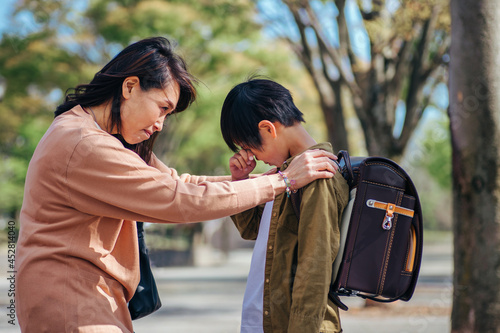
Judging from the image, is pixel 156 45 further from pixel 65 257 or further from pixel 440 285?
pixel 440 285

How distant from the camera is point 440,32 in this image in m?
9.96

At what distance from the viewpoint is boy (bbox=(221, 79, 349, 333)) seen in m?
2.04

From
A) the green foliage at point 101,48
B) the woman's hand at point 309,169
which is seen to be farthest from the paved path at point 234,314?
the woman's hand at point 309,169

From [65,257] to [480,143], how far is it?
10.8 ft

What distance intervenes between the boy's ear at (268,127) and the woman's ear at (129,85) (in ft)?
1.70

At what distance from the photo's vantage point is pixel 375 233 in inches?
85.5

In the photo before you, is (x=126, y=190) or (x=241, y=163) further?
(x=241, y=163)

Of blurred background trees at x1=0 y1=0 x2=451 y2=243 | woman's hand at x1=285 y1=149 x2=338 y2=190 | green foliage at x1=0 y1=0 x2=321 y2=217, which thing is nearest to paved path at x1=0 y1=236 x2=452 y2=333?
blurred background trees at x1=0 y1=0 x2=451 y2=243

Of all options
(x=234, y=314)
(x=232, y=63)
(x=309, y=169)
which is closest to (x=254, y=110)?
(x=309, y=169)

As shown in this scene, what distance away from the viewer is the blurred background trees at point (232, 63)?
903cm

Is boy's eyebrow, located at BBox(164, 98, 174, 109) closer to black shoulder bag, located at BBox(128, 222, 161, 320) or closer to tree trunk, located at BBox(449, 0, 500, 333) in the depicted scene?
black shoulder bag, located at BBox(128, 222, 161, 320)

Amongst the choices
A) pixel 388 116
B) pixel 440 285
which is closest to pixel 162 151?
pixel 440 285

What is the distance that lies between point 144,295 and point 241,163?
0.69 m

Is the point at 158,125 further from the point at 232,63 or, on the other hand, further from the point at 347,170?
the point at 232,63
